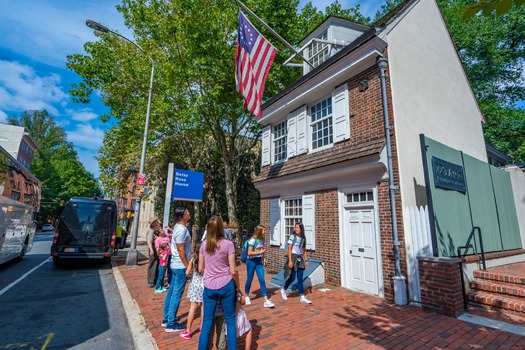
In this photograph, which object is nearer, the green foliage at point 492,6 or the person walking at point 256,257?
the green foliage at point 492,6

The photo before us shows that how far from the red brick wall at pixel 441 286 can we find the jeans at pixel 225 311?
453 centimetres

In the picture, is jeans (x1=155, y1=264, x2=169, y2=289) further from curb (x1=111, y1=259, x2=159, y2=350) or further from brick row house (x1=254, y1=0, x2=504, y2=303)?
brick row house (x1=254, y1=0, x2=504, y2=303)

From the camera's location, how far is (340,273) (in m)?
7.56

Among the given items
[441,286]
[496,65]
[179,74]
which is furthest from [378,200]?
[496,65]

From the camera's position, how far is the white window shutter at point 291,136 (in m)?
10.3

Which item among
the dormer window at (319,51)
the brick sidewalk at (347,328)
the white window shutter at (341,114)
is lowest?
the brick sidewalk at (347,328)

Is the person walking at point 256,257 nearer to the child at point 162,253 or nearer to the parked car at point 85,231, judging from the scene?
the child at point 162,253

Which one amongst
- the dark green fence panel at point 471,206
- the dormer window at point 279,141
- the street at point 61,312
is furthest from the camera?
the dormer window at point 279,141

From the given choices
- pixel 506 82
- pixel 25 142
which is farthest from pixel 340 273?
Result: pixel 25 142

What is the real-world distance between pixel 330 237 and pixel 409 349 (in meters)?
4.17

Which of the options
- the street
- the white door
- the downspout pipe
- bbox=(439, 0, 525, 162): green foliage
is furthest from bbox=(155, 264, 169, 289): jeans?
bbox=(439, 0, 525, 162): green foliage

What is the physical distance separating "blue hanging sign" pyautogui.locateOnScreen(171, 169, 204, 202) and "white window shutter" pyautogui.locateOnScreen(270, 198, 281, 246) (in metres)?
3.20

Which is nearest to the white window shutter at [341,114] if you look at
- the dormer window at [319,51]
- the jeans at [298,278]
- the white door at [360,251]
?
the white door at [360,251]

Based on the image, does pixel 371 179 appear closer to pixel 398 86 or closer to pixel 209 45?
pixel 398 86
